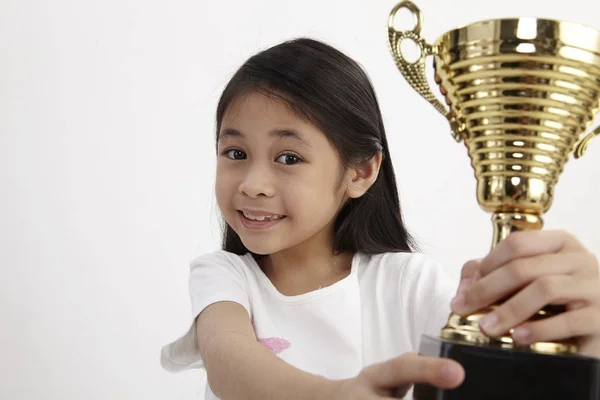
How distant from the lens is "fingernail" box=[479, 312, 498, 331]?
557 mm

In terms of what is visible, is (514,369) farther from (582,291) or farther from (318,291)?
(318,291)

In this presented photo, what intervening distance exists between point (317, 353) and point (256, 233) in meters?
0.20

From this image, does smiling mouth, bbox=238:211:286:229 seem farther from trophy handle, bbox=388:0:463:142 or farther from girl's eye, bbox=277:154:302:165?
trophy handle, bbox=388:0:463:142

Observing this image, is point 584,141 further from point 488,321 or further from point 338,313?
point 338,313

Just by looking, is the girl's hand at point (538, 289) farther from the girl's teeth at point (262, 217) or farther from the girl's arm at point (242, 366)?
the girl's teeth at point (262, 217)

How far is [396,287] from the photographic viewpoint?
3.43 ft

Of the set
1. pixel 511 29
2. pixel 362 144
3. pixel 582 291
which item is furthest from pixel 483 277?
pixel 362 144

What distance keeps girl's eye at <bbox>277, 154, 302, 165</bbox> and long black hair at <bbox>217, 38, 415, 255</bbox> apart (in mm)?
53

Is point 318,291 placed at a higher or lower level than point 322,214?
lower

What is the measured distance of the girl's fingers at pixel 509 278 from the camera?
569 millimetres

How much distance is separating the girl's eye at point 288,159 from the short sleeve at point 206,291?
18 centimetres

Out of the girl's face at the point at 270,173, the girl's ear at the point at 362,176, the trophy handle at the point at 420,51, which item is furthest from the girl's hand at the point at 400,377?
the girl's ear at the point at 362,176

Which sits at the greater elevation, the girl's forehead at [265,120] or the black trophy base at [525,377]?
the girl's forehead at [265,120]

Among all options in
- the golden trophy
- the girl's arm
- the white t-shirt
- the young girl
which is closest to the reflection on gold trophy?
the golden trophy
